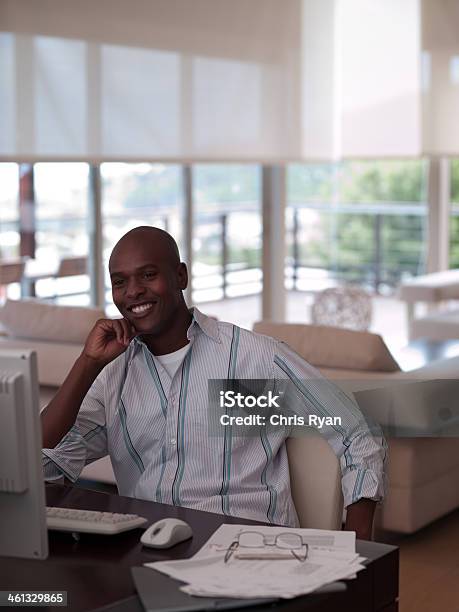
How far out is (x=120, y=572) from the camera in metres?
1.63

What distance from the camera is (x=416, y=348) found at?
5016 millimetres

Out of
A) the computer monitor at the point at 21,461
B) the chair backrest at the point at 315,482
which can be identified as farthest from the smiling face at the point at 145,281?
the computer monitor at the point at 21,461

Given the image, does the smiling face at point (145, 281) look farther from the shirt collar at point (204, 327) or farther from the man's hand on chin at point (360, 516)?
the man's hand on chin at point (360, 516)

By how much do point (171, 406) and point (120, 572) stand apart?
22.9 inches

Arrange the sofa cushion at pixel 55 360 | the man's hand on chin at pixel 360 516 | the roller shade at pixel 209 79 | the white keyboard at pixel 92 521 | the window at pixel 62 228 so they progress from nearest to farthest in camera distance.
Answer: the white keyboard at pixel 92 521, the man's hand on chin at pixel 360 516, the sofa cushion at pixel 55 360, the roller shade at pixel 209 79, the window at pixel 62 228

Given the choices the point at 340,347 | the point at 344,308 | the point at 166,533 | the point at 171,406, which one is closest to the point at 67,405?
the point at 171,406

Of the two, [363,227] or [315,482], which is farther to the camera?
[363,227]

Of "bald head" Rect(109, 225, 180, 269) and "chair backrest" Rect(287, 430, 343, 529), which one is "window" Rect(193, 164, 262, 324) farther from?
"chair backrest" Rect(287, 430, 343, 529)

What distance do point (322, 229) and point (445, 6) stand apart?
2.08 meters

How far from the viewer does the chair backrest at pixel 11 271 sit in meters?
6.16

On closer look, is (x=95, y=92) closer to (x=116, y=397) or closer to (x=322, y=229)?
(x=322, y=229)

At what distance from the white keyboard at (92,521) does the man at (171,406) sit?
1.03 feet

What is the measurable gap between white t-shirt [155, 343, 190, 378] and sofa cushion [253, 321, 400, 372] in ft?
5.29

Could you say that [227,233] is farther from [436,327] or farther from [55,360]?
[55,360]
